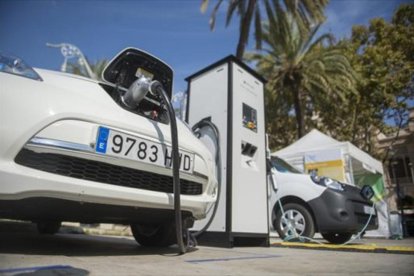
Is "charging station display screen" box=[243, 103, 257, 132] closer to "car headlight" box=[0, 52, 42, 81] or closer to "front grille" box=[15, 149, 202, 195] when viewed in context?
"front grille" box=[15, 149, 202, 195]

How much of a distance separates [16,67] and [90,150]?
2.01 feet

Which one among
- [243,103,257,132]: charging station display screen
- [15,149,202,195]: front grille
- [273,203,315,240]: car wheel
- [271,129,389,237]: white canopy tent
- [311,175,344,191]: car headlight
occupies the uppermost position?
[271,129,389,237]: white canopy tent

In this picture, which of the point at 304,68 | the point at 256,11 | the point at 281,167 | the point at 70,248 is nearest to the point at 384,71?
the point at 304,68

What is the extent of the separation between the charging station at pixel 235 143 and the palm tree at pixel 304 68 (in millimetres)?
9882

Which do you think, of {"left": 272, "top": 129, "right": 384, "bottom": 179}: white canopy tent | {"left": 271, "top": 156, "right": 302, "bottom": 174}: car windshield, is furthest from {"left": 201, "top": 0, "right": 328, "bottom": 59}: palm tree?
{"left": 271, "top": 156, "right": 302, "bottom": 174}: car windshield

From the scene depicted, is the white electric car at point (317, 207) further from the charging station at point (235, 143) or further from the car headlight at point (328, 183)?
the charging station at point (235, 143)

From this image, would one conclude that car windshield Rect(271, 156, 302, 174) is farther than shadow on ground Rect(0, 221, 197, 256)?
Yes

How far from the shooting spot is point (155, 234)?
280 cm

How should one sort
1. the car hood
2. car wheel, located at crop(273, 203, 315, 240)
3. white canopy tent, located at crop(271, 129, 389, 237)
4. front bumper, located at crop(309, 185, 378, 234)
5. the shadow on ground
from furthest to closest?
1. white canopy tent, located at crop(271, 129, 389, 237)
2. car wheel, located at crop(273, 203, 315, 240)
3. front bumper, located at crop(309, 185, 378, 234)
4. the shadow on ground
5. the car hood

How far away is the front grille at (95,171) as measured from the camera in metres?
1.57

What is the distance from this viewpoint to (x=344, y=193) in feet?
14.0

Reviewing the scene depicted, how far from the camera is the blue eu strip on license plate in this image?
1.73m

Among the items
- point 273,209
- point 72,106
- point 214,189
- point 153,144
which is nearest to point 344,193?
point 273,209

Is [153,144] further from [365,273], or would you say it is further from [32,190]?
[365,273]
